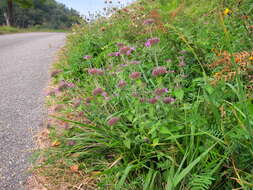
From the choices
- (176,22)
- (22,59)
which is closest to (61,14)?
(22,59)

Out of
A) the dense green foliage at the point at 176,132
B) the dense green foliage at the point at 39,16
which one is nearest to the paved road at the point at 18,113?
the dense green foliage at the point at 176,132

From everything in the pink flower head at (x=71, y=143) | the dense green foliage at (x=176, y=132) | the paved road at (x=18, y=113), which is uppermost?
the dense green foliage at (x=176, y=132)

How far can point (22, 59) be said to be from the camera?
5660mm

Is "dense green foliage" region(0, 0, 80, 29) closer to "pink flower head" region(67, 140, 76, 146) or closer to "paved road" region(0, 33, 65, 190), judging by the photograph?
"paved road" region(0, 33, 65, 190)

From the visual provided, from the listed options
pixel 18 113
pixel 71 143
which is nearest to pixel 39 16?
pixel 18 113

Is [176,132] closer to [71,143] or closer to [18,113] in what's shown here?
[71,143]

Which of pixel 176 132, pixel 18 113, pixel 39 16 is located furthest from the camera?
pixel 39 16

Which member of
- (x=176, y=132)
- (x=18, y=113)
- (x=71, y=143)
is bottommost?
(x=18, y=113)

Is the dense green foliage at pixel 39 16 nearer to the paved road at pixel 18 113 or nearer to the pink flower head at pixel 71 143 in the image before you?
the paved road at pixel 18 113

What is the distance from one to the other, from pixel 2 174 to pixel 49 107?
1187mm

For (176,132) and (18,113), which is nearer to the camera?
(176,132)

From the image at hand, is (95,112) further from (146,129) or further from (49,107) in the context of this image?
(49,107)

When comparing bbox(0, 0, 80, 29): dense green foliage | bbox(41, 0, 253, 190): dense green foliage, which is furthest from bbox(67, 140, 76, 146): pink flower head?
bbox(0, 0, 80, 29): dense green foliage

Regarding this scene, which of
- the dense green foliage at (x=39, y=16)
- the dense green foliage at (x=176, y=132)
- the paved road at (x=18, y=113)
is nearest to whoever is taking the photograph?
the dense green foliage at (x=176, y=132)
